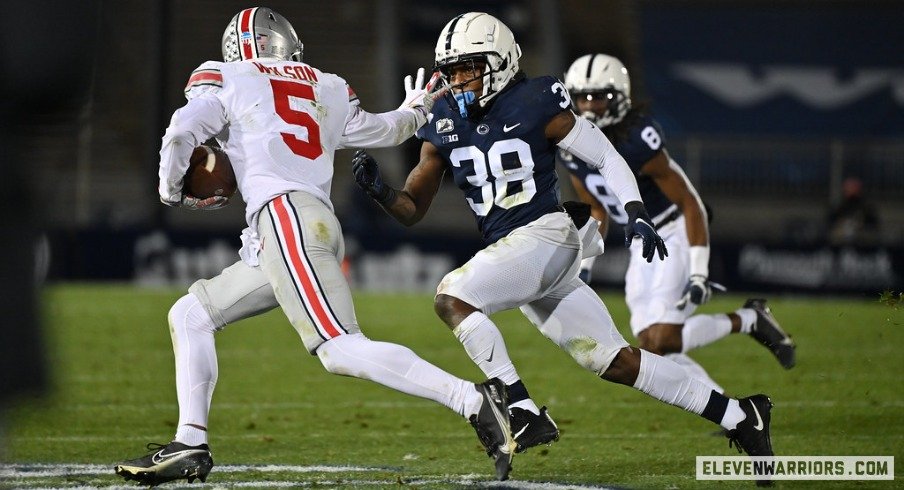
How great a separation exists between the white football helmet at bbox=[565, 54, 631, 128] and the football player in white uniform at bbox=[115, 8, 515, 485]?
167 cm

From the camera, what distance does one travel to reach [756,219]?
16047 mm

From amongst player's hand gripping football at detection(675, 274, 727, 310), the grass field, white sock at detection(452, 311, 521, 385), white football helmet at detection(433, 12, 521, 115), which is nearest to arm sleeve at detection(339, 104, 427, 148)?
white football helmet at detection(433, 12, 521, 115)

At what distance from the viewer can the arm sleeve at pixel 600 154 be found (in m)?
4.32

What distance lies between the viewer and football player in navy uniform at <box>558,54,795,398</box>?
5.80 metres

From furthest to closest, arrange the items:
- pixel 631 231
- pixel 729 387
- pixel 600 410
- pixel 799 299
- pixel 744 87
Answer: pixel 744 87 → pixel 799 299 → pixel 729 387 → pixel 600 410 → pixel 631 231

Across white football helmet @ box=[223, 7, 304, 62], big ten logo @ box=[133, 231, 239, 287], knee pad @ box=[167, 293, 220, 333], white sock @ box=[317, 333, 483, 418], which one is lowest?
big ten logo @ box=[133, 231, 239, 287]

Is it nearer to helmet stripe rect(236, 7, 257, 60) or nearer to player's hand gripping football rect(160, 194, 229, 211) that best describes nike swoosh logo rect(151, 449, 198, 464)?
player's hand gripping football rect(160, 194, 229, 211)

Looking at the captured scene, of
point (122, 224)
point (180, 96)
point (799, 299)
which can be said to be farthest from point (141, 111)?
point (799, 299)

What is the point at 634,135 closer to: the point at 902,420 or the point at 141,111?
the point at 902,420

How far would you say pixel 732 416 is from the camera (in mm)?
4207

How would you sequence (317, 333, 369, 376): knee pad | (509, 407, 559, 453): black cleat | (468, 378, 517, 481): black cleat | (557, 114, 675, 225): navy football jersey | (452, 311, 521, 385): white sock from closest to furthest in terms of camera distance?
(468, 378, 517, 481): black cleat, (317, 333, 369, 376): knee pad, (509, 407, 559, 453): black cleat, (452, 311, 521, 385): white sock, (557, 114, 675, 225): navy football jersey

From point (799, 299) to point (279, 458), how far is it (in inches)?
386

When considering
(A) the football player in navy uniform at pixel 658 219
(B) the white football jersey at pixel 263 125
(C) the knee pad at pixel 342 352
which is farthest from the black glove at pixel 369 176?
(A) the football player in navy uniform at pixel 658 219

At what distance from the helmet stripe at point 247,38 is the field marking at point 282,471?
1.40 meters
